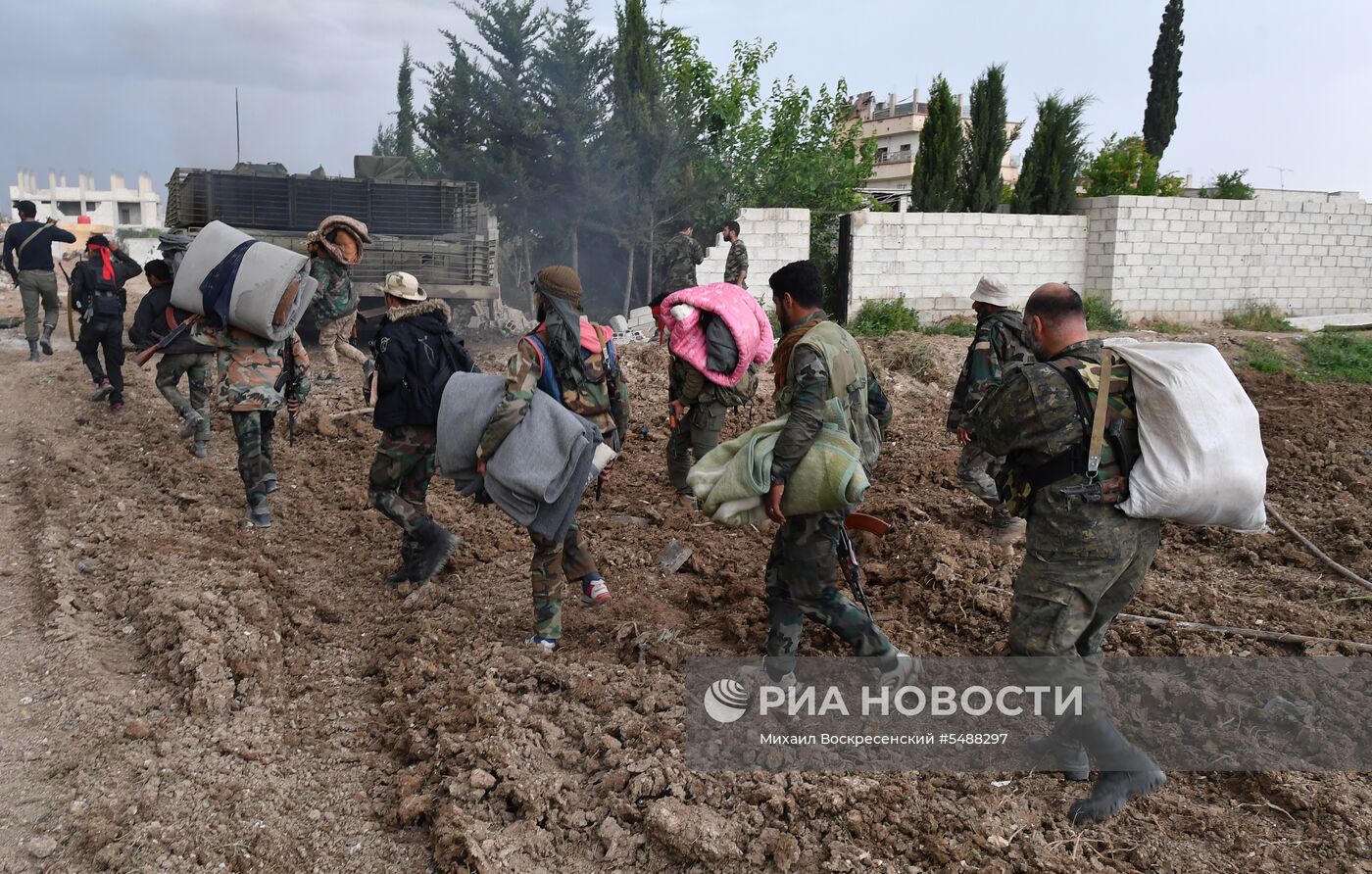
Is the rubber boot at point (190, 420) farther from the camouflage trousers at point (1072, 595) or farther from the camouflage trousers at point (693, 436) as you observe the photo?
the camouflage trousers at point (1072, 595)

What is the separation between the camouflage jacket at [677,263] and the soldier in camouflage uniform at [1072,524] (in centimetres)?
1066

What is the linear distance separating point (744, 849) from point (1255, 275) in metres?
16.7

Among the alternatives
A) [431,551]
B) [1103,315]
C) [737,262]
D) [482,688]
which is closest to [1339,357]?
[1103,315]

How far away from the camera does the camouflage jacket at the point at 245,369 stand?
5809mm

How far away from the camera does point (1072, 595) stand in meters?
3.09

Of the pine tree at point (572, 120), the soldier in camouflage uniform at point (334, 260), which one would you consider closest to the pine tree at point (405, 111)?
the pine tree at point (572, 120)

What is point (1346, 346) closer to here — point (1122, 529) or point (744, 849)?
point (1122, 529)

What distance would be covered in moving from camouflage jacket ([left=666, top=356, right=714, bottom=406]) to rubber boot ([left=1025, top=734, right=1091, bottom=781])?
11.0ft

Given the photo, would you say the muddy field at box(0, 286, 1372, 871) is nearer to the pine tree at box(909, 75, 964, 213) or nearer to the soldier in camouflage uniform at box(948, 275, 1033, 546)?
the soldier in camouflage uniform at box(948, 275, 1033, 546)

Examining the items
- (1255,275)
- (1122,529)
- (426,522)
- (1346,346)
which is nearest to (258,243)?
(426,522)

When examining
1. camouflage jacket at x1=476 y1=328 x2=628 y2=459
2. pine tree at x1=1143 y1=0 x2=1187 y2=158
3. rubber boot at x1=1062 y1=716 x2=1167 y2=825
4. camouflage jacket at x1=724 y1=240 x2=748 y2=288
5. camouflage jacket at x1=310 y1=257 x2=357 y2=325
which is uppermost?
pine tree at x1=1143 y1=0 x2=1187 y2=158

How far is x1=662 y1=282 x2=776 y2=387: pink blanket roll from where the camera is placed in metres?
6.12

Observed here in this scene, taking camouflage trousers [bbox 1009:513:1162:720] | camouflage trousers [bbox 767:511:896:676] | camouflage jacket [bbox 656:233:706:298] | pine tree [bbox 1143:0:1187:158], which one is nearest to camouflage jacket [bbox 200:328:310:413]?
camouflage trousers [bbox 767:511:896:676]

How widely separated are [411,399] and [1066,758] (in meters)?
3.34
